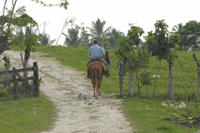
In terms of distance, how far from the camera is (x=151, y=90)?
24.1 m

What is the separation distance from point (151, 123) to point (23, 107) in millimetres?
5982

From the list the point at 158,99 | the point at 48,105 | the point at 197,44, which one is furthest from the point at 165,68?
the point at 197,44

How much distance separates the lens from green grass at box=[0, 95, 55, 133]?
40.5 ft

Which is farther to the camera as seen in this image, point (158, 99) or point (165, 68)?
point (165, 68)

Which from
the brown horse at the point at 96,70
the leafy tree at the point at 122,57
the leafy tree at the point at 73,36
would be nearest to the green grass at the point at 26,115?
the brown horse at the point at 96,70

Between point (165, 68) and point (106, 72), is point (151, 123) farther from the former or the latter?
point (165, 68)

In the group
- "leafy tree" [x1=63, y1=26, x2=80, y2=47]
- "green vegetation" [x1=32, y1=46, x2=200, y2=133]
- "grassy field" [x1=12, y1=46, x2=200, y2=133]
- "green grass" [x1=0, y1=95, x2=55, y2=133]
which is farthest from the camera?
"leafy tree" [x1=63, y1=26, x2=80, y2=47]

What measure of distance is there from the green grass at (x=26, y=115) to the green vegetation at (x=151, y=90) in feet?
10.3

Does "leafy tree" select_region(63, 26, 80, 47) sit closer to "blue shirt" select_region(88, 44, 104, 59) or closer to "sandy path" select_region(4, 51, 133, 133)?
"sandy path" select_region(4, 51, 133, 133)

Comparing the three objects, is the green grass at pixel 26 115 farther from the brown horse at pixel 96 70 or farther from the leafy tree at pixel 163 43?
the leafy tree at pixel 163 43

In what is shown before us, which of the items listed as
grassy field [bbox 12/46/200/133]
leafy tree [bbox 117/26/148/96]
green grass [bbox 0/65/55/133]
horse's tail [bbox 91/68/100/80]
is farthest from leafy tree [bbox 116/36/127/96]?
green grass [bbox 0/65/55/133]

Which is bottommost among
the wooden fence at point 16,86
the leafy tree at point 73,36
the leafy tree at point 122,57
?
the wooden fence at point 16,86

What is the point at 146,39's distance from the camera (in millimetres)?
20469

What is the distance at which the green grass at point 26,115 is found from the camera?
12.3 metres
